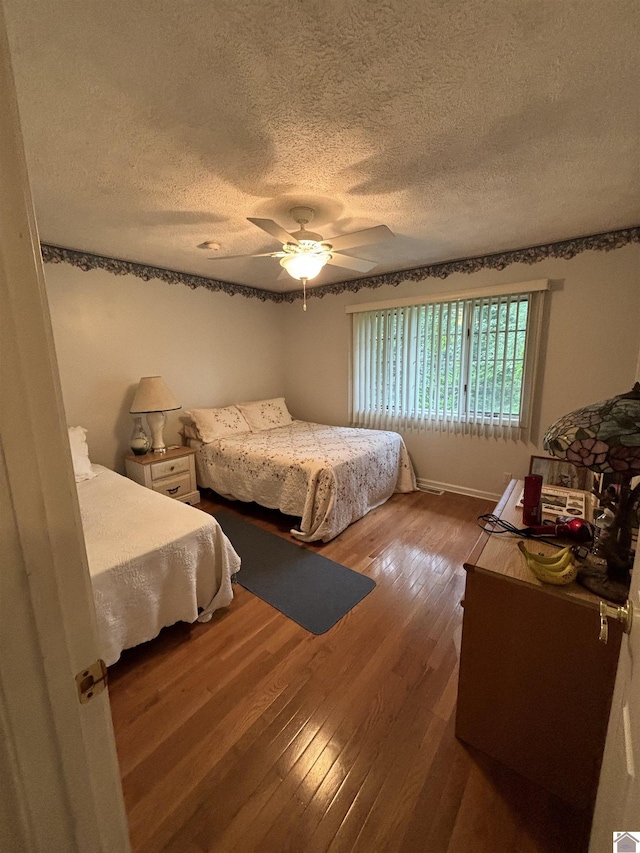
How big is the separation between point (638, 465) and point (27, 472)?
1.25 m

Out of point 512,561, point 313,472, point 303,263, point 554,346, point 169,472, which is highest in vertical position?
point 303,263

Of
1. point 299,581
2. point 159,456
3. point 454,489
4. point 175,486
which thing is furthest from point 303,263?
point 454,489

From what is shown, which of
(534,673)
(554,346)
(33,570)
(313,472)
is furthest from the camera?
(554,346)

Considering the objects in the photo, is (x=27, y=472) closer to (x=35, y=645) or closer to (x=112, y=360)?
(x=35, y=645)

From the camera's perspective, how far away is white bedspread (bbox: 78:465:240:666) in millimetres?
1471

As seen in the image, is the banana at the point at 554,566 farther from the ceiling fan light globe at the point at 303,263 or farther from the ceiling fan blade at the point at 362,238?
the ceiling fan light globe at the point at 303,263

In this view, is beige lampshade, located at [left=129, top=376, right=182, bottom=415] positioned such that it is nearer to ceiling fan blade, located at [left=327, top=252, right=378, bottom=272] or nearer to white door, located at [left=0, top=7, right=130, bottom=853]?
ceiling fan blade, located at [left=327, top=252, right=378, bottom=272]

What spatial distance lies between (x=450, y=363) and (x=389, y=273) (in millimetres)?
1160

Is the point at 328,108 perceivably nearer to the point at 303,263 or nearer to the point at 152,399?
the point at 303,263

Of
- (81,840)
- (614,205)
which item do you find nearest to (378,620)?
(81,840)

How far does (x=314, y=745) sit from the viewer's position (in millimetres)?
1275

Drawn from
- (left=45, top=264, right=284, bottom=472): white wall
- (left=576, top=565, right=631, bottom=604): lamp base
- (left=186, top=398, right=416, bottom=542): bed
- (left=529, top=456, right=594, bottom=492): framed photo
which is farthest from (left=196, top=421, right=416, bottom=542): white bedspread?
(left=576, top=565, right=631, bottom=604): lamp base

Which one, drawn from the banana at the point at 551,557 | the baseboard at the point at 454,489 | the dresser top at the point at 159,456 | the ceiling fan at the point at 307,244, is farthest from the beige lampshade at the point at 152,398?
the banana at the point at 551,557

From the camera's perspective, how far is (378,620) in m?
1.88
